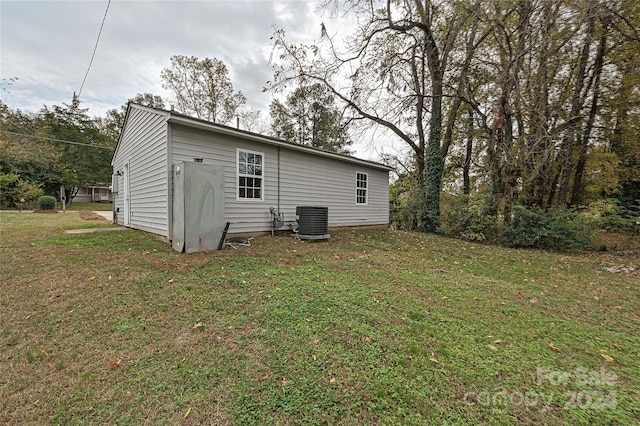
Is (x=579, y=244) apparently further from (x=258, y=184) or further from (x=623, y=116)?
(x=258, y=184)

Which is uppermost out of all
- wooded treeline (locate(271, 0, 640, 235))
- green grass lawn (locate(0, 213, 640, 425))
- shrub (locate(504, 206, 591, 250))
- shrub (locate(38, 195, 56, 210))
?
wooded treeline (locate(271, 0, 640, 235))

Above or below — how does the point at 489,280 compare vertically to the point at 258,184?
below

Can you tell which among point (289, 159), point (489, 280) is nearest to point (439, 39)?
point (289, 159)

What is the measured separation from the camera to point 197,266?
170 inches

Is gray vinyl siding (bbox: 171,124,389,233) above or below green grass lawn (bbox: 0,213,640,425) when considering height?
above

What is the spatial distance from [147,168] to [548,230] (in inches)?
489

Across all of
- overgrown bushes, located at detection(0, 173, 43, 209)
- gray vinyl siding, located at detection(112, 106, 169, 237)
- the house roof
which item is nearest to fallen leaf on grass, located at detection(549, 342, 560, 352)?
gray vinyl siding, located at detection(112, 106, 169, 237)

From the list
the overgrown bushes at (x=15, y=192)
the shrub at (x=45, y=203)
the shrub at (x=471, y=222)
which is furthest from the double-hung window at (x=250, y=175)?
the overgrown bushes at (x=15, y=192)

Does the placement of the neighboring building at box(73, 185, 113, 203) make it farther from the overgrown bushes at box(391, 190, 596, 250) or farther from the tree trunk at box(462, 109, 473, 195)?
the overgrown bushes at box(391, 190, 596, 250)

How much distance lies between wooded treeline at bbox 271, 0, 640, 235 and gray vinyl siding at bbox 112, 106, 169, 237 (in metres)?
5.81

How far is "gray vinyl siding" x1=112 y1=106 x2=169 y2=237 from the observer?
19.9ft

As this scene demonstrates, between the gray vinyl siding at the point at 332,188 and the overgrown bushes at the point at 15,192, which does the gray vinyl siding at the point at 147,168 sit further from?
the overgrown bushes at the point at 15,192

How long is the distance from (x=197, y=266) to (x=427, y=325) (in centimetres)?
360

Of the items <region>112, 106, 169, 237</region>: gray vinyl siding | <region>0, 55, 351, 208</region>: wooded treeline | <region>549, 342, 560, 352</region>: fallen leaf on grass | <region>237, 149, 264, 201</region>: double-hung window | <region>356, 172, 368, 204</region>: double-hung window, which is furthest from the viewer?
<region>0, 55, 351, 208</region>: wooded treeline
